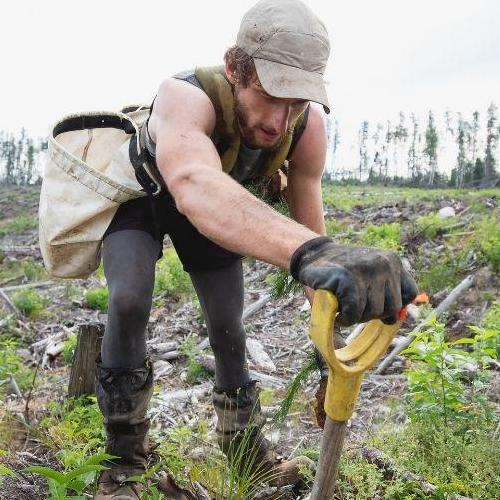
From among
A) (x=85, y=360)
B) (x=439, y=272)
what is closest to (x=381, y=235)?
(x=439, y=272)

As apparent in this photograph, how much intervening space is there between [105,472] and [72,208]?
4.03 feet

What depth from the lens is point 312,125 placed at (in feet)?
8.93

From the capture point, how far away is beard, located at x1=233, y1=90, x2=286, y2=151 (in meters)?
2.35

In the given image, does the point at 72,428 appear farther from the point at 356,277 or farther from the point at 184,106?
the point at 356,277

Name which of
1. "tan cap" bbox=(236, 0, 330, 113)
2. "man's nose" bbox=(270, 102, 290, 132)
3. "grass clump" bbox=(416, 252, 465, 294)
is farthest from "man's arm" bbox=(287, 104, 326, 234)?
"grass clump" bbox=(416, 252, 465, 294)

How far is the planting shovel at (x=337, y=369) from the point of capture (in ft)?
4.87

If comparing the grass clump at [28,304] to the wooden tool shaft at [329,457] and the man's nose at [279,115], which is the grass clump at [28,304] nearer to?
the man's nose at [279,115]

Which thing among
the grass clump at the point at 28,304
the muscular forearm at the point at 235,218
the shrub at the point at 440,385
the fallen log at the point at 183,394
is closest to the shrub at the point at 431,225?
the fallen log at the point at 183,394

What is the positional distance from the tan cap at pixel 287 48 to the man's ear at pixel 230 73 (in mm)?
118

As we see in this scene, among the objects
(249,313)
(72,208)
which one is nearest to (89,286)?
(249,313)

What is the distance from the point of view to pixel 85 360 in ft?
14.6

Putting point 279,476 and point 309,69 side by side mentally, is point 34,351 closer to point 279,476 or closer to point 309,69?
point 279,476

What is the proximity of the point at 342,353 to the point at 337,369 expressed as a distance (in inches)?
4.9

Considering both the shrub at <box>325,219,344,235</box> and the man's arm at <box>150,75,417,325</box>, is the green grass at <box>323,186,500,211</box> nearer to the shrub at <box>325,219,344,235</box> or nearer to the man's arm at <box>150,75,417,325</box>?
the shrub at <box>325,219,344,235</box>
